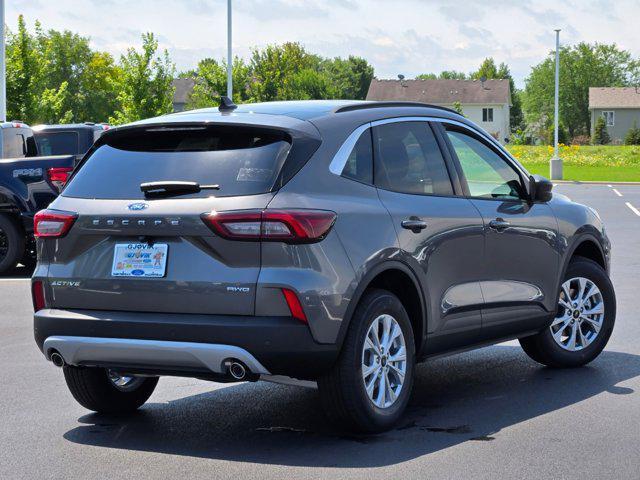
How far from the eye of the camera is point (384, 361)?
6473 millimetres

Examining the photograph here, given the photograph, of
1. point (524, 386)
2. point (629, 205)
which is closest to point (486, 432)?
point (524, 386)

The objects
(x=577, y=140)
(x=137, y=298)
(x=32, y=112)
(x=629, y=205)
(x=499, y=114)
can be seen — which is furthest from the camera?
(x=499, y=114)

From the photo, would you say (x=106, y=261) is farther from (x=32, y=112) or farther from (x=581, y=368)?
(x=32, y=112)

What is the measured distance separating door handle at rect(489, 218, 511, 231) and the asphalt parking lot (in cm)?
102

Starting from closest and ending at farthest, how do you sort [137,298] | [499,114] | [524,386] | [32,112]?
[137,298], [524,386], [32,112], [499,114]

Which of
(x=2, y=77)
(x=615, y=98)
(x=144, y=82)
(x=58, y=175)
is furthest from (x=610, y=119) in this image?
(x=58, y=175)

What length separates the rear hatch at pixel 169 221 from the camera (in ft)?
19.5

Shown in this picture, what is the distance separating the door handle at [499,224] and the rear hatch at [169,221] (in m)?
1.69

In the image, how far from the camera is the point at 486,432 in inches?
257

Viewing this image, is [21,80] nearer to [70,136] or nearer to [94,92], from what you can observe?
[70,136]

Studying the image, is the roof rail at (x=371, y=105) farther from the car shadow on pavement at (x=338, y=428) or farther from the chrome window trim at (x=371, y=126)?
the car shadow on pavement at (x=338, y=428)

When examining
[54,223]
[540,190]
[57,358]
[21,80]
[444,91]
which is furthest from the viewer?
[444,91]

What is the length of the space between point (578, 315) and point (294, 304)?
10.9 feet

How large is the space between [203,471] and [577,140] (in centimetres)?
11350
